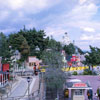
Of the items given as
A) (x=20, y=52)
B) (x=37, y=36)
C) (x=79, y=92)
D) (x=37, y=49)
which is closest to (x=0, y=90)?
(x=79, y=92)

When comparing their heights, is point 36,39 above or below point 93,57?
above

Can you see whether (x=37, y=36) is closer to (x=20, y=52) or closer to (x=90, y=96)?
(x=20, y=52)

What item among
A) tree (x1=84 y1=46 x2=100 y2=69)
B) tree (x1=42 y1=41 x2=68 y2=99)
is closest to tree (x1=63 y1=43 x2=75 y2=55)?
tree (x1=84 y1=46 x2=100 y2=69)

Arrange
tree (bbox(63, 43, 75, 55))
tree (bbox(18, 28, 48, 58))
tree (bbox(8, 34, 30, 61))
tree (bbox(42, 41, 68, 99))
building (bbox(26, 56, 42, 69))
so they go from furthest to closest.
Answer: tree (bbox(63, 43, 75, 55)), tree (bbox(18, 28, 48, 58)), tree (bbox(8, 34, 30, 61)), building (bbox(26, 56, 42, 69)), tree (bbox(42, 41, 68, 99))

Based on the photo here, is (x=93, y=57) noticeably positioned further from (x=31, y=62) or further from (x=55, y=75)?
(x=55, y=75)

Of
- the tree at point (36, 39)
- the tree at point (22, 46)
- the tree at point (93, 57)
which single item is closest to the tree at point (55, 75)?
the tree at point (93, 57)

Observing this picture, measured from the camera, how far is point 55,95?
19.6 metres

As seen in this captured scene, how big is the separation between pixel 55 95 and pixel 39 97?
269 centimetres

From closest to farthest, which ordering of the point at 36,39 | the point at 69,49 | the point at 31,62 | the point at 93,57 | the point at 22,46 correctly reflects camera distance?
the point at 93,57 → the point at 31,62 → the point at 22,46 → the point at 36,39 → the point at 69,49

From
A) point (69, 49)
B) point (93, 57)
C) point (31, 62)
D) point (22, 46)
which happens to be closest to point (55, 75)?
point (93, 57)

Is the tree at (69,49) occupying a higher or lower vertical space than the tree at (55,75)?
higher

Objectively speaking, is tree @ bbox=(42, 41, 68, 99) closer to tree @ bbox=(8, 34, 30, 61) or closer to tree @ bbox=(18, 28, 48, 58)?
tree @ bbox=(8, 34, 30, 61)

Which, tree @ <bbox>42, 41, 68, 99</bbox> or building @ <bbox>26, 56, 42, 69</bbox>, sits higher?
building @ <bbox>26, 56, 42, 69</bbox>

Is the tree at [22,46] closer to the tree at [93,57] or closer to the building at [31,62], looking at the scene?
the building at [31,62]
